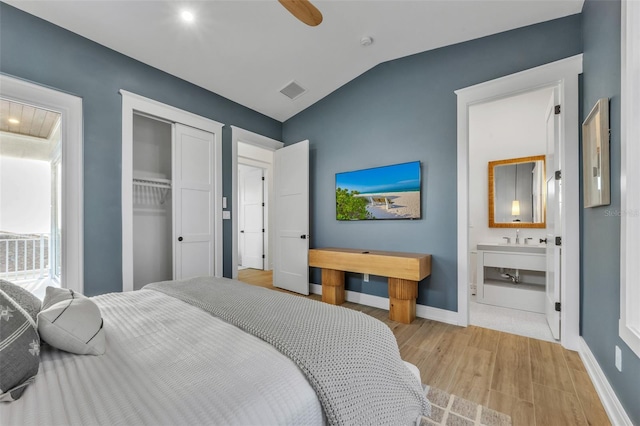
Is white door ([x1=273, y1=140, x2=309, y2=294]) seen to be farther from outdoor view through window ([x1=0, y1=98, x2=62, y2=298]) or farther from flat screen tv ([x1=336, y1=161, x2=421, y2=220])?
outdoor view through window ([x1=0, y1=98, x2=62, y2=298])

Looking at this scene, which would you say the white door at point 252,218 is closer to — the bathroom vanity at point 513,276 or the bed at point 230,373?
the bathroom vanity at point 513,276

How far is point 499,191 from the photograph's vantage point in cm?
396

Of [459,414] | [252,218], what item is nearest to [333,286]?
[459,414]

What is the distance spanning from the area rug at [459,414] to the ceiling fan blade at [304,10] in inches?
94.8

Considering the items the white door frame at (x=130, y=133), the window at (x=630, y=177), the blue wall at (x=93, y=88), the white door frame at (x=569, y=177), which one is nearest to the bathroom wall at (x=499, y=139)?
the white door frame at (x=569, y=177)

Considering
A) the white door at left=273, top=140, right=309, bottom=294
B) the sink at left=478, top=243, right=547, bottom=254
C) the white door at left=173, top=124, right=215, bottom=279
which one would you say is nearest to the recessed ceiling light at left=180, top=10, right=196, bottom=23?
the white door at left=173, top=124, right=215, bottom=279

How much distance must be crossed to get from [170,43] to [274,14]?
109 centimetres

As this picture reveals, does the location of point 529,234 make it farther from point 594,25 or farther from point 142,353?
point 142,353

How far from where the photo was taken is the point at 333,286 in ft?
11.5

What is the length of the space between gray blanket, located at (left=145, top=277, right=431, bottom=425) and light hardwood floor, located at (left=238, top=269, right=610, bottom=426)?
0.92m

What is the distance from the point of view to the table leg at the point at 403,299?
9.37ft

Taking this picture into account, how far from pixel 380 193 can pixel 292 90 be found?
5.98 ft

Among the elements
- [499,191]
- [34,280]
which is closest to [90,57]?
[34,280]

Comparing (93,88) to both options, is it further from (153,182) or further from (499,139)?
(499,139)
